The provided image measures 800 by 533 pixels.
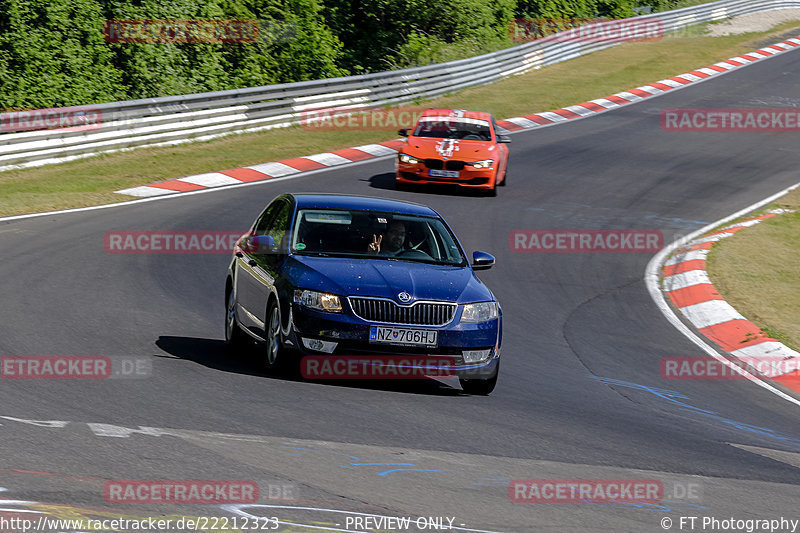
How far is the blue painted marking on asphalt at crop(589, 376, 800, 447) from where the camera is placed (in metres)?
8.50

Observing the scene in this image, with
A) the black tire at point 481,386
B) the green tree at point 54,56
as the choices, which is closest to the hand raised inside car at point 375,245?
the black tire at point 481,386

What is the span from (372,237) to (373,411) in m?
2.04

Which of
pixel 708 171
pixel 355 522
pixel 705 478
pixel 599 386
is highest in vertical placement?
pixel 355 522

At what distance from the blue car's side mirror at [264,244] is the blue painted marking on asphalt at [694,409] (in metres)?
3.16

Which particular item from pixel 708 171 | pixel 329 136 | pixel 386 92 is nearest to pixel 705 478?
pixel 708 171

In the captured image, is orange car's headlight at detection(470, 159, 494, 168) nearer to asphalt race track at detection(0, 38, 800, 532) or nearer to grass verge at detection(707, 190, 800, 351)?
asphalt race track at detection(0, 38, 800, 532)

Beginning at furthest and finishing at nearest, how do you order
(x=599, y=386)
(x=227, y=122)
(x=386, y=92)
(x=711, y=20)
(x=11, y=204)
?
1. (x=711, y=20)
2. (x=386, y=92)
3. (x=227, y=122)
4. (x=11, y=204)
5. (x=599, y=386)

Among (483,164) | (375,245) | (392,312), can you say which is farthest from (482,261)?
(483,164)

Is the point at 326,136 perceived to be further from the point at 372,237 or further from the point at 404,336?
the point at 404,336

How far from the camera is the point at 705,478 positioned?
6848 mm

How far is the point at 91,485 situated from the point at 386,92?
26.8 m

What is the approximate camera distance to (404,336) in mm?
8430

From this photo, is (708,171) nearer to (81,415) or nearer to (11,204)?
(11,204)

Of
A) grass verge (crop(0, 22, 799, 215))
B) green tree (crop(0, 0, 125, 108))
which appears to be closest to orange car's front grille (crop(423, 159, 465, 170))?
grass verge (crop(0, 22, 799, 215))
